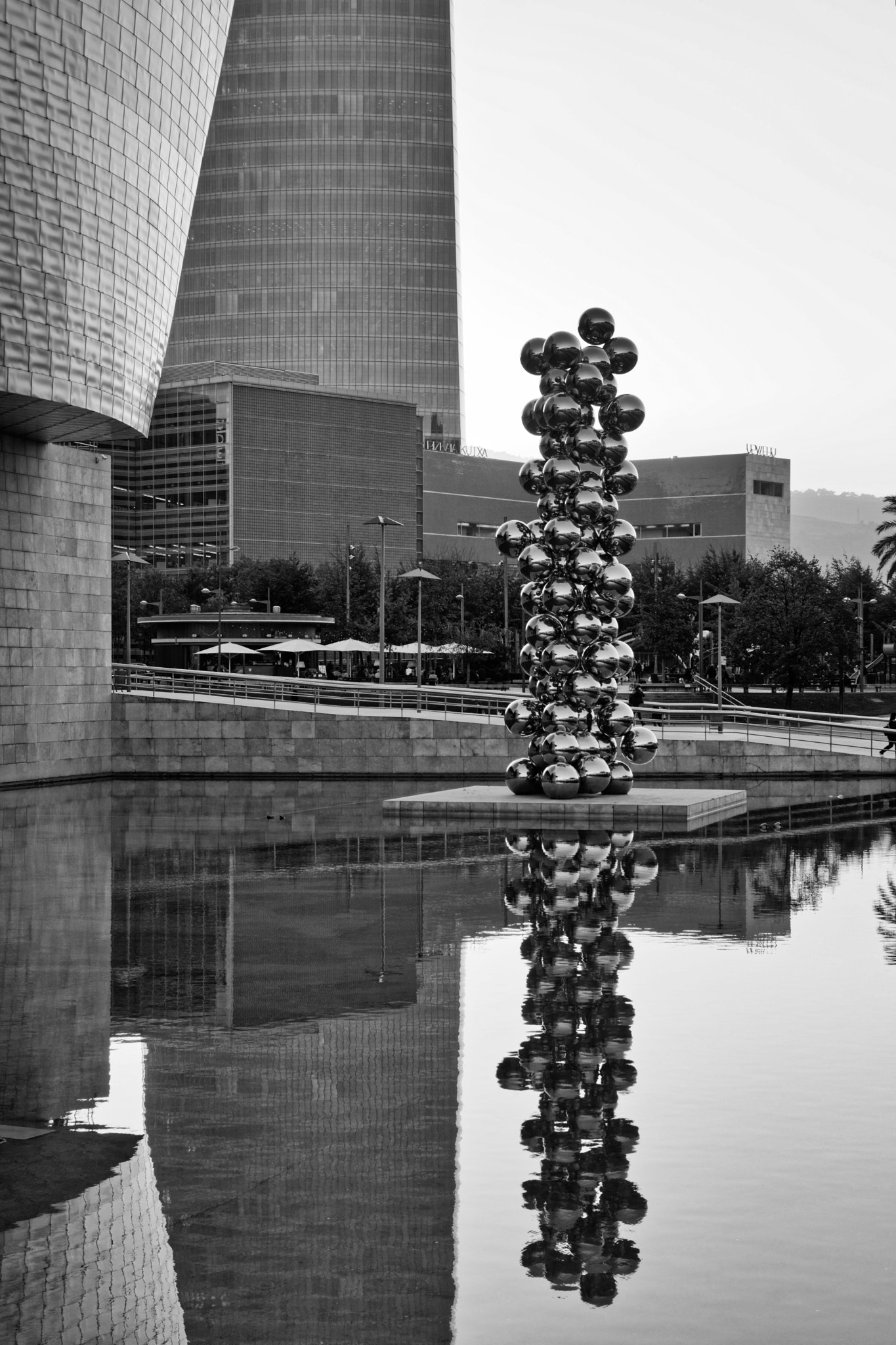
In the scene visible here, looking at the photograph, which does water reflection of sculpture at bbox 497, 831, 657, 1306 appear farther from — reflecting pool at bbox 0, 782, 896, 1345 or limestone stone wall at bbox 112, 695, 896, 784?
limestone stone wall at bbox 112, 695, 896, 784

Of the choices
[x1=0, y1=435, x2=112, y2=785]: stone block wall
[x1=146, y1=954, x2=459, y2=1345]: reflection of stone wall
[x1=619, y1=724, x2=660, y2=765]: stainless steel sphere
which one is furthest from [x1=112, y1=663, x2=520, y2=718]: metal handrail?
[x1=146, y1=954, x2=459, y2=1345]: reflection of stone wall

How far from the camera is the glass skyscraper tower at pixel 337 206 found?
169875 mm

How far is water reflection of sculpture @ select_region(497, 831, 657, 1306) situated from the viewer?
6.09 meters

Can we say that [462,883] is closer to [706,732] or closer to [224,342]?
[706,732]

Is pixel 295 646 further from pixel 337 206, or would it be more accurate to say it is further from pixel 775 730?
pixel 337 206

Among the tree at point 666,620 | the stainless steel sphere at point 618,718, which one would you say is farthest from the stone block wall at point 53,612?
the tree at point 666,620

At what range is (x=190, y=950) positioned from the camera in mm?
12695

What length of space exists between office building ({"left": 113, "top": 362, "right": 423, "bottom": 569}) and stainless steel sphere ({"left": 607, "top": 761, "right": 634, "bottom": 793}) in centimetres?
11134

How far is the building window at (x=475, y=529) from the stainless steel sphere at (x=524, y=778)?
127276mm

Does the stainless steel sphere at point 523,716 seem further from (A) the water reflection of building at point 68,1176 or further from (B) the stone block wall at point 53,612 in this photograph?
(B) the stone block wall at point 53,612

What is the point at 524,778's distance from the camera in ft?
82.2

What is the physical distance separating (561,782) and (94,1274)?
18.4 meters

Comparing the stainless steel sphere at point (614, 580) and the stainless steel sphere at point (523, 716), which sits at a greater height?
the stainless steel sphere at point (614, 580)

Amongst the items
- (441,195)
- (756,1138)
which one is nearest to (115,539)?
(441,195)
